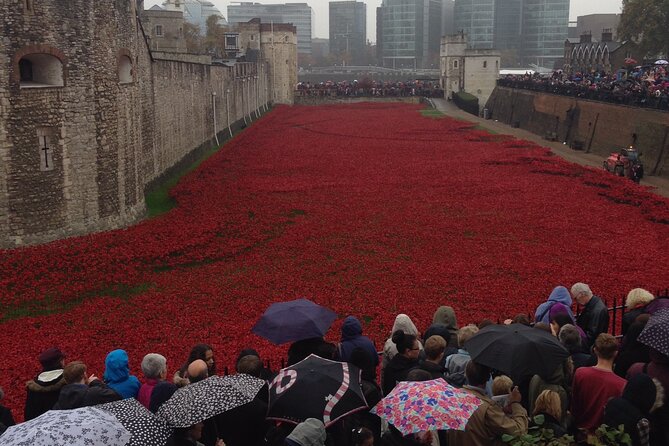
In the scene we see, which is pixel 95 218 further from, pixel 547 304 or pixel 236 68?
pixel 236 68

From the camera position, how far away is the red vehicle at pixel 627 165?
81.0ft

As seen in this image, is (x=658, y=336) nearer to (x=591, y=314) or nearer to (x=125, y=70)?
(x=591, y=314)

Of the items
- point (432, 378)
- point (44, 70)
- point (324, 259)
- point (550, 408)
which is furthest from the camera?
point (44, 70)

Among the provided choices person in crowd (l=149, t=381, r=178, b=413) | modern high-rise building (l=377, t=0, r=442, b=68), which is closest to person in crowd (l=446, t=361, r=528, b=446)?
person in crowd (l=149, t=381, r=178, b=413)

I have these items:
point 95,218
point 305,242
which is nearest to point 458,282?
point 305,242

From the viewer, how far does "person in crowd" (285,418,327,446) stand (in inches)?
198

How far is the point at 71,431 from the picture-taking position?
457cm

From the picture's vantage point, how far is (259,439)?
5.97 meters

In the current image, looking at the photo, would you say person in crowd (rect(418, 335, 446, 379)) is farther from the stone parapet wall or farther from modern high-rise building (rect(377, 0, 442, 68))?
modern high-rise building (rect(377, 0, 442, 68))

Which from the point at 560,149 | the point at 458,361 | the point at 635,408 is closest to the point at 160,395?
the point at 458,361

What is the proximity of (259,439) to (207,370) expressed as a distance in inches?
43.9

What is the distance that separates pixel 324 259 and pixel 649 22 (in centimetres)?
4288

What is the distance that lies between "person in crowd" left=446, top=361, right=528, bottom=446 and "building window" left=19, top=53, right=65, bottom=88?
1398 cm

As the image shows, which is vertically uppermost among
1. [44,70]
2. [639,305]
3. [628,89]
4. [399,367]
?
[44,70]
